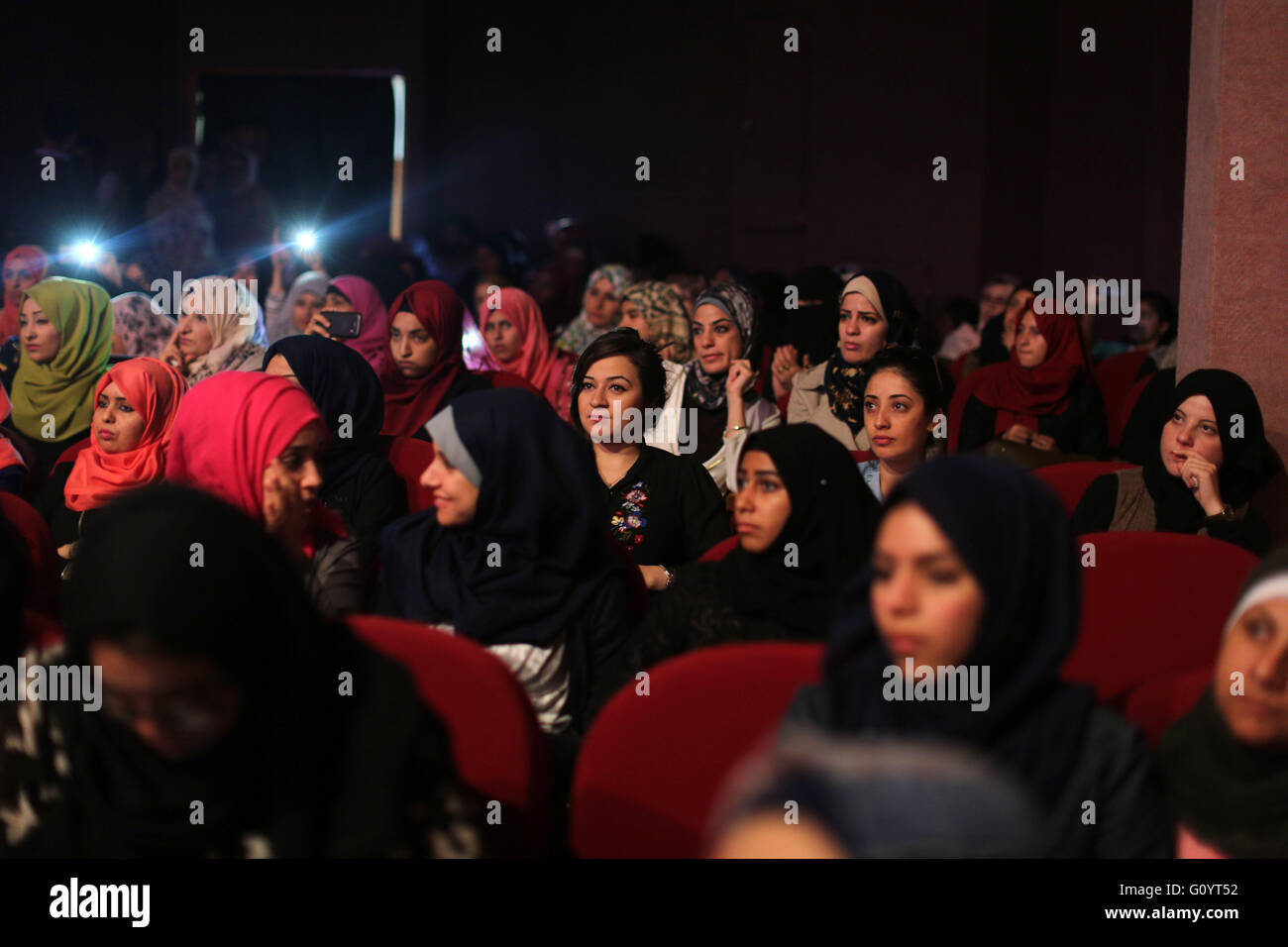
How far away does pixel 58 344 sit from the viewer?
183 inches

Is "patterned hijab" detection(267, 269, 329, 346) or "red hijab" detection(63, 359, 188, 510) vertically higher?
"patterned hijab" detection(267, 269, 329, 346)

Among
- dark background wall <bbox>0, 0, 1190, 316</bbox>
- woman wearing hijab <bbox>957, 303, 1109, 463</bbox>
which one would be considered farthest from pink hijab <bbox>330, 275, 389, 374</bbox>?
dark background wall <bbox>0, 0, 1190, 316</bbox>

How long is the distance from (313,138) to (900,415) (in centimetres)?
973

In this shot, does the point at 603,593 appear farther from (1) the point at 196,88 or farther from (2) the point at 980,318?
(1) the point at 196,88

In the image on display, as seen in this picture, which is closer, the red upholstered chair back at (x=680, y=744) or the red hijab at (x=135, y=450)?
the red upholstered chair back at (x=680, y=744)

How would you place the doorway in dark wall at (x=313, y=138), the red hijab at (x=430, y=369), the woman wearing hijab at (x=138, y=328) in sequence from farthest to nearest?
the doorway in dark wall at (x=313, y=138) < the woman wearing hijab at (x=138, y=328) < the red hijab at (x=430, y=369)

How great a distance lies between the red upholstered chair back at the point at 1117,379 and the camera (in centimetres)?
596

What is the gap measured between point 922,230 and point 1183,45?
242 cm

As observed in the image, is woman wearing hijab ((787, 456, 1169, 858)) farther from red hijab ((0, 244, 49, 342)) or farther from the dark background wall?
the dark background wall

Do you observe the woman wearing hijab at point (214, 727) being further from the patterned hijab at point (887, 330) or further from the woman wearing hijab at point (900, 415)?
the patterned hijab at point (887, 330)

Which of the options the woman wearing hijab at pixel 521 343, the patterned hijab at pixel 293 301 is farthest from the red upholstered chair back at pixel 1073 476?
the patterned hijab at pixel 293 301

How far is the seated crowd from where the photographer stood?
55.3 inches

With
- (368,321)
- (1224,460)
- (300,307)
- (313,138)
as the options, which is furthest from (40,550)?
(313,138)

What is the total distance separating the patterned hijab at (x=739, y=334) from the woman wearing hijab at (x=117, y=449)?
6.14ft
